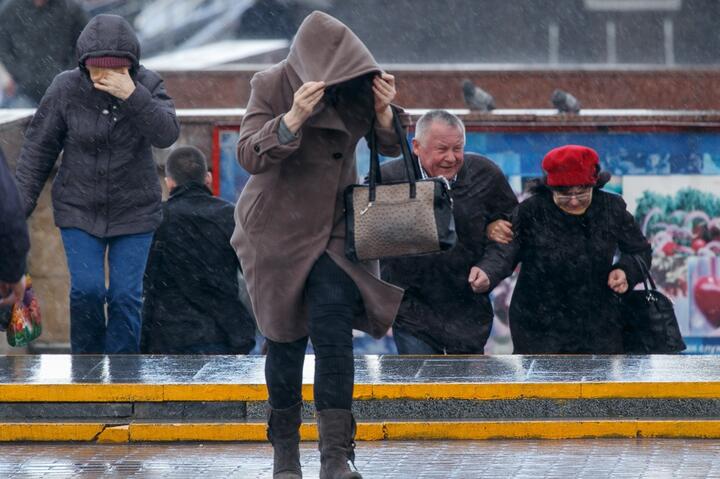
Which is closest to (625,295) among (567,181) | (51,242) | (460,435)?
(567,181)

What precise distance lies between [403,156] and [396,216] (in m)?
0.22

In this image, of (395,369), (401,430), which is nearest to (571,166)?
(395,369)

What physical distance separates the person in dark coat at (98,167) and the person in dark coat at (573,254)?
1811 millimetres

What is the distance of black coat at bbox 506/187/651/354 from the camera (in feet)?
28.4

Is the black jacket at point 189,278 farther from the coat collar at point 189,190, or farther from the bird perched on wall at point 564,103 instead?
the bird perched on wall at point 564,103

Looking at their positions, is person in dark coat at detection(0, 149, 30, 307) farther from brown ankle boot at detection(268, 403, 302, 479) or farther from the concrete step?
A: the concrete step

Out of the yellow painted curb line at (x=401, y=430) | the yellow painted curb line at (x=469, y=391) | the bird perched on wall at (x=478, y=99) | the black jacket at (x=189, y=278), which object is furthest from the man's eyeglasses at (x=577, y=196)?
the bird perched on wall at (x=478, y=99)

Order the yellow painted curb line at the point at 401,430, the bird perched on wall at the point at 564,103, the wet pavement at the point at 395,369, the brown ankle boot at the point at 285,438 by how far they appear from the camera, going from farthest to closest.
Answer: the bird perched on wall at the point at 564,103 < the wet pavement at the point at 395,369 < the yellow painted curb line at the point at 401,430 < the brown ankle boot at the point at 285,438

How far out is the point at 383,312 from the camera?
20.2ft

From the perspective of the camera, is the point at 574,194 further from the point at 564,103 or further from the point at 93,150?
the point at 564,103

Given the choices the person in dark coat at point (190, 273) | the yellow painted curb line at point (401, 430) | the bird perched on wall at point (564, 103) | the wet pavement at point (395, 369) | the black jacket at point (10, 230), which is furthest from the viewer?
the bird perched on wall at point (564, 103)

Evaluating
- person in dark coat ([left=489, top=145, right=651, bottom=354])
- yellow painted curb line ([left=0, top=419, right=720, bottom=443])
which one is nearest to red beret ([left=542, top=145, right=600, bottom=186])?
person in dark coat ([left=489, top=145, right=651, bottom=354])

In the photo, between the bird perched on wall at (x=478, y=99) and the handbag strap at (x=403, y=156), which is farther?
the bird perched on wall at (x=478, y=99)

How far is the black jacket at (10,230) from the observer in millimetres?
4969
